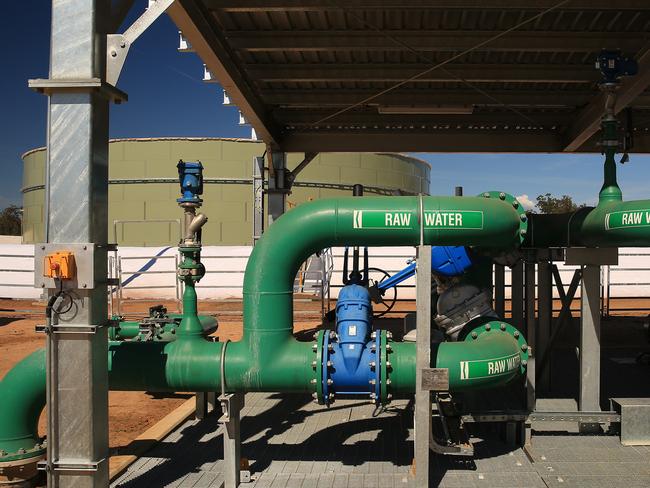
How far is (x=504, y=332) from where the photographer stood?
505 centimetres

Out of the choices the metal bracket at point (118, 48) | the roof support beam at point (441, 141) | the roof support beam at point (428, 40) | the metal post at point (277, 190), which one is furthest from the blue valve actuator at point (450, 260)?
the roof support beam at point (441, 141)

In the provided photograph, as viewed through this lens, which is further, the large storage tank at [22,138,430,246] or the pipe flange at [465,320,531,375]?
the large storage tank at [22,138,430,246]

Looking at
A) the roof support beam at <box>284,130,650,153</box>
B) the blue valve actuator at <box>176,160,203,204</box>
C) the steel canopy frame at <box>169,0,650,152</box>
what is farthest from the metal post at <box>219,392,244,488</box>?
the roof support beam at <box>284,130,650,153</box>

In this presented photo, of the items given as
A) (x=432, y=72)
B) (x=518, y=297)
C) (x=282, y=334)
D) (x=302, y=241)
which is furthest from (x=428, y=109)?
(x=282, y=334)

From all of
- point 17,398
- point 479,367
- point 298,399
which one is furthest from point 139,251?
point 479,367

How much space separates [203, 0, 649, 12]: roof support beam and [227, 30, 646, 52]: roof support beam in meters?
0.64

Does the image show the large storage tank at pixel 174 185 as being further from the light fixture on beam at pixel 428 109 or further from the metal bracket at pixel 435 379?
the metal bracket at pixel 435 379

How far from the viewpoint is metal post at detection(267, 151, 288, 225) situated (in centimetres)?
884

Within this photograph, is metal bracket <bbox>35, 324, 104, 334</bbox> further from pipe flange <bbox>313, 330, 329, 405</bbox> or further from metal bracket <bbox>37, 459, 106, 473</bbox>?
pipe flange <bbox>313, 330, 329, 405</bbox>

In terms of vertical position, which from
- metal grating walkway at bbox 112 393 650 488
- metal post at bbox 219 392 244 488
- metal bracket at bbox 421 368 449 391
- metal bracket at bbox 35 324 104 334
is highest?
metal bracket at bbox 35 324 104 334

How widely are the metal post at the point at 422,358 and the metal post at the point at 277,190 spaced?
471cm

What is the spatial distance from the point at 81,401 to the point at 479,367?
9.70 feet

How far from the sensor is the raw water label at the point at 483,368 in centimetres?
444

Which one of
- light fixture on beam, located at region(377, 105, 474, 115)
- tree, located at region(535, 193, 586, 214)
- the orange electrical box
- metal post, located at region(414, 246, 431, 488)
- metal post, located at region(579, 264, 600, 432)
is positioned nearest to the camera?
the orange electrical box
